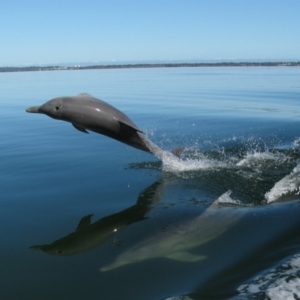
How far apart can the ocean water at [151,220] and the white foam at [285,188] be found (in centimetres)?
4

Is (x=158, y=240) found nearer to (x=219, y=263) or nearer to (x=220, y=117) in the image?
(x=219, y=263)

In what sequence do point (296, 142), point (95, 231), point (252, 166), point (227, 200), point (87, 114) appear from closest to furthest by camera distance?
point (95, 231)
point (227, 200)
point (87, 114)
point (252, 166)
point (296, 142)

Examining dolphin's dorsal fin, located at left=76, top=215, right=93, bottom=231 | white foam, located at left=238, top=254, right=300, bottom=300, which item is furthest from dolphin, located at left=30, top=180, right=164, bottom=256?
white foam, located at left=238, top=254, right=300, bottom=300

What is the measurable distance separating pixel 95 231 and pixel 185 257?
2.21m

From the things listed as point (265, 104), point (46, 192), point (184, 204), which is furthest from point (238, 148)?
point (265, 104)

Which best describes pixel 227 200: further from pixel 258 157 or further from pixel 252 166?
pixel 258 157

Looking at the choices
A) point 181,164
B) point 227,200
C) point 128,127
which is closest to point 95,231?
point 128,127

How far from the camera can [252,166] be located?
14.0 m

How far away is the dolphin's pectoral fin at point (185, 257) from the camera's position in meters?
7.89

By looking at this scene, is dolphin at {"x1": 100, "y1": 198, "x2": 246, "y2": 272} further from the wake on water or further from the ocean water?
the wake on water

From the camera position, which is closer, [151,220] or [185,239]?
[185,239]

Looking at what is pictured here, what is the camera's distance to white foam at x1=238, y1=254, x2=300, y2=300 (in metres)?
6.46

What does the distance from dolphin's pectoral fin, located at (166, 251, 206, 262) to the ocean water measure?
0.02 metres

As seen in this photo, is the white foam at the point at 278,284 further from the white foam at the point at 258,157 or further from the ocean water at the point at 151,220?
→ the white foam at the point at 258,157
